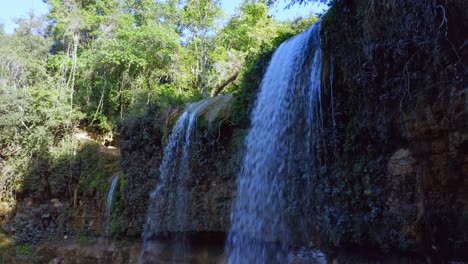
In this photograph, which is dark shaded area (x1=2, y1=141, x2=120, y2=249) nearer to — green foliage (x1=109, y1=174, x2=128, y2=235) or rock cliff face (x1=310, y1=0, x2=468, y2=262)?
green foliage (x1=109, y1=174, x2=128, y2=235)

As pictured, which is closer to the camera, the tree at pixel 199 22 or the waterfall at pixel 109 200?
the waterfall at pixel 109 200

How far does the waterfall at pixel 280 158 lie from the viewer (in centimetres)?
563

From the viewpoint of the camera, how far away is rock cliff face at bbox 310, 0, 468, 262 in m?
3.96

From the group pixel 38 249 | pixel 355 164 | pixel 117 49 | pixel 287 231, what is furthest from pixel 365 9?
pixel 117 49

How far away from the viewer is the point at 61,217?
12617 millimetres

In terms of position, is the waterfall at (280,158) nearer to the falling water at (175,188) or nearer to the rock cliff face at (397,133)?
the rock cliff face at (397,133)

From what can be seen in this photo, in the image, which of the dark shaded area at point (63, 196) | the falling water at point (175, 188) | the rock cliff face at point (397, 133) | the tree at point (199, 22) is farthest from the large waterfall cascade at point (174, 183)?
the tree at point (199, 22)

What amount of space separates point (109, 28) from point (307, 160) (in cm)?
1416

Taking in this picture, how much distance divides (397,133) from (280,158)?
6.71 ft

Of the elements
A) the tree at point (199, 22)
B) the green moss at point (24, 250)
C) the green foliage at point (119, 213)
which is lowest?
the green moss at point (24, 250)

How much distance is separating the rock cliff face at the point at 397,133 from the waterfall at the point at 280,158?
36 cm

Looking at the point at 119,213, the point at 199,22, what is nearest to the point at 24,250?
the point at 119,213

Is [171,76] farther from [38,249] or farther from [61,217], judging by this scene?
[38,249]

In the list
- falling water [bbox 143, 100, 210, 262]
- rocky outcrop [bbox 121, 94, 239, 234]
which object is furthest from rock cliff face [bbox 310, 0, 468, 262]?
falling water [bbox 143, 100, 210, 262]
